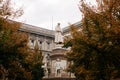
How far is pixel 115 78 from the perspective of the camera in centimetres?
2088

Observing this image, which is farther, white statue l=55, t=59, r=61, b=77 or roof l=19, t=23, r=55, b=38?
roof l=19, t=23, r=55, b=38

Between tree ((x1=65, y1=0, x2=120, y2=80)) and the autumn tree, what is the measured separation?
18.9 ft

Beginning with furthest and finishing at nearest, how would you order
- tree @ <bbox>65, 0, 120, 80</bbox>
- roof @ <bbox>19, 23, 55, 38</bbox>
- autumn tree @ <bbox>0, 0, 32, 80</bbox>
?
roof @ <bbox>19, 23, 55, 38</bbox> < autumn tree @ <bbox>0, 0, 32, 80</bbox> < tree @ <bbox>65, 0, 120, 80</bbox>

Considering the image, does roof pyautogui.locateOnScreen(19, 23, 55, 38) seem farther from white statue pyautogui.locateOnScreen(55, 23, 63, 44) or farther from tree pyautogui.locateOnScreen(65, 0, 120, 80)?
tree pyautogui.locateOnScreen(65, 0, 120, 80)

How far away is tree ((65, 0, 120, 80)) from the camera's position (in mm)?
20984

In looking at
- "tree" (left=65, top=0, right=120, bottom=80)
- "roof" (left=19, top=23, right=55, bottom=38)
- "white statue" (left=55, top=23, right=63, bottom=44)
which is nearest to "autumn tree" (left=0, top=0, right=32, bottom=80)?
"tree" (left=65, top=0, right=120, bottom=80)

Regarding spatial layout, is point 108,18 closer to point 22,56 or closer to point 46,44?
point 22,56

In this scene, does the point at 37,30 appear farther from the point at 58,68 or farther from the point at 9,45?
the point at 9,45

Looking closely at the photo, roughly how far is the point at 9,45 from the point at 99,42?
8.14 m

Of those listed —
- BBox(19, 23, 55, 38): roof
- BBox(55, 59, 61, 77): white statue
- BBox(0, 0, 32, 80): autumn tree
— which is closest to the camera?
BBox(0, 0, 32, 80): autumn tree

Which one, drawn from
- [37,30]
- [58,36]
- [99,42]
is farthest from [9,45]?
[37,30]

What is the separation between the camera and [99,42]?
21.3m

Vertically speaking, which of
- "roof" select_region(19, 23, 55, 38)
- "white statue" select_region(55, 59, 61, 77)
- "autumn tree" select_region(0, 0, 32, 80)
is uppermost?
"roof" select_region(19, 23, 55, 38)

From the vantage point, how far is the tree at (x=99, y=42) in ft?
68.8
